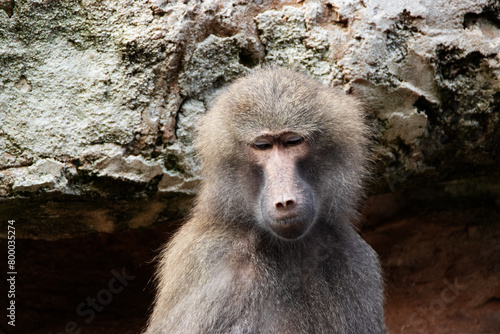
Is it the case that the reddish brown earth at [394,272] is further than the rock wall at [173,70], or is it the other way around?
the reddish brown earth at [394,272]

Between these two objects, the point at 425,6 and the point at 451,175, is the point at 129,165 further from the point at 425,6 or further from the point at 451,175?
the point at 451,175

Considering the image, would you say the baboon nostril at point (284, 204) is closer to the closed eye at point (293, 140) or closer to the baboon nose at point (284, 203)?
the baboon nose at point (284, 203)

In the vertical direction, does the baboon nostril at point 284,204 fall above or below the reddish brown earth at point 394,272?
above

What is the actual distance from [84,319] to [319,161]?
9.08ft

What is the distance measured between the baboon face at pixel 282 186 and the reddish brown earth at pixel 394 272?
199 cm

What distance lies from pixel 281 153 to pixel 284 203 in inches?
11.3

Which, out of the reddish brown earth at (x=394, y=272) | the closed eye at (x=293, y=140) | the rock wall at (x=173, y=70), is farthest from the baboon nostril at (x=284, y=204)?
the reddish brown earth at (x=394, y=272)

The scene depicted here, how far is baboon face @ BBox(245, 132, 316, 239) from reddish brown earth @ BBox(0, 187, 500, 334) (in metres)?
1.99

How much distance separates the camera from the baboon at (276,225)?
2801mm

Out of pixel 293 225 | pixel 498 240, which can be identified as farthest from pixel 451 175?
pixel 293 225

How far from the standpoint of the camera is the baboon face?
2.67 metres

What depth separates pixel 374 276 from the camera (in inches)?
124

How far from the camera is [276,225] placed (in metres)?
2.73

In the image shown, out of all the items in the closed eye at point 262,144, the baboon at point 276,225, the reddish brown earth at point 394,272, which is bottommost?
the reddish brown earth at point 394,272
